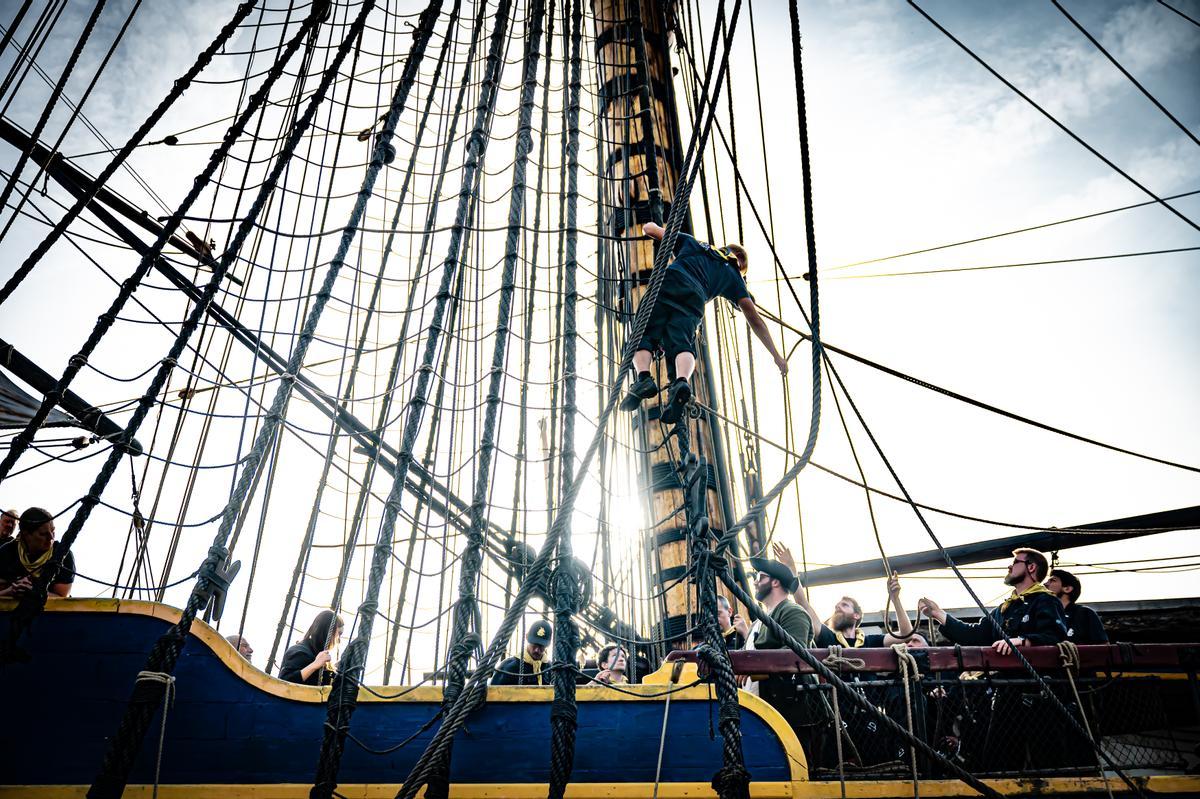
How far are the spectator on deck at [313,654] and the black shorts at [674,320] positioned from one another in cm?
205

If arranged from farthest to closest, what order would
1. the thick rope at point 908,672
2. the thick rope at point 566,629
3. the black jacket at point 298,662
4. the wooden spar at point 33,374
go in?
the wooden spar at point 33,374 < the black jacket at point 298,662 < the thick rope at point 908,672 < the thick rope at point 566,629

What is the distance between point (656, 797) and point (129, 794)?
1.78 metres

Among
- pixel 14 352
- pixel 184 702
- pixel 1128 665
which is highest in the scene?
pixel 14 352

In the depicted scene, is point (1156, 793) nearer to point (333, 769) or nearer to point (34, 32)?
point (333, 769)

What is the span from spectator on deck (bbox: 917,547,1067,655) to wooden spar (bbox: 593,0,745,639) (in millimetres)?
1329

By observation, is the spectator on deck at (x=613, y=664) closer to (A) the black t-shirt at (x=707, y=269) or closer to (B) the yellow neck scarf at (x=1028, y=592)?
(B) the yellow neck scarf at (x=1028, y=592)

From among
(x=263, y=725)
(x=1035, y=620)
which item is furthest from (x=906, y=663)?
(x=263, y=725)

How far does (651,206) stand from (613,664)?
339 centimetres

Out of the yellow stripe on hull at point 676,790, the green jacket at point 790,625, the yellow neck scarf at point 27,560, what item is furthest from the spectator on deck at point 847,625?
the yellow neck scarf at point 27,560

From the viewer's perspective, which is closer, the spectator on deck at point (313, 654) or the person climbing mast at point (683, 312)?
the person climbing mast at point (683, 312)

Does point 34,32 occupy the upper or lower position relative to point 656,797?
upper

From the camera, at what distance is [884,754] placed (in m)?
2.98

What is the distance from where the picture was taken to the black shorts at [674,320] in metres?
3.17

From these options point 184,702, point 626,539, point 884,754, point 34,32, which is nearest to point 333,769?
point 184,702
